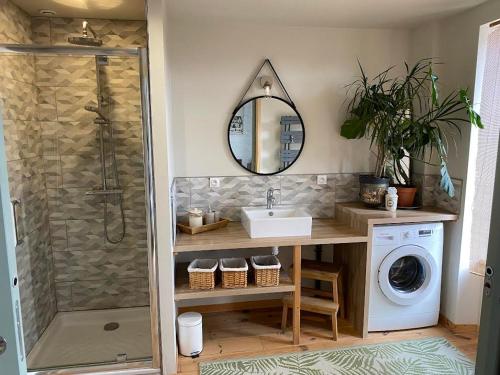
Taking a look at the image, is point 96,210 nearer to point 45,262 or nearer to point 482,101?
point 45,262

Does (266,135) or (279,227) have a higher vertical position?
(266,135)

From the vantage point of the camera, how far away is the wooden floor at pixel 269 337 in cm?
262

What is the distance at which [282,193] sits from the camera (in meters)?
3.16

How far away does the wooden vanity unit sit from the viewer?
2.50 m

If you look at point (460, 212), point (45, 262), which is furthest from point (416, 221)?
point (45, 262)

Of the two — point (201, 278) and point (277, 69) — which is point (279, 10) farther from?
point (201, 278)

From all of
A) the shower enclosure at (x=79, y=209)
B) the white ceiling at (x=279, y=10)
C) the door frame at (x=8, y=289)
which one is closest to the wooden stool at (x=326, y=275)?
the shower enclosure at (x=79, y=209)

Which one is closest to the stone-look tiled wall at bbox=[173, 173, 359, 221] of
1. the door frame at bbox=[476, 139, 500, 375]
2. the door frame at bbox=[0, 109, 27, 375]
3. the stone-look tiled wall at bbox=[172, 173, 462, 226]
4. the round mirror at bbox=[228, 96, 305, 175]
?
the stone-look tiled wall at bbox=[172, 173, 462, 226]

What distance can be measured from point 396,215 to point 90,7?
2687 millimetres

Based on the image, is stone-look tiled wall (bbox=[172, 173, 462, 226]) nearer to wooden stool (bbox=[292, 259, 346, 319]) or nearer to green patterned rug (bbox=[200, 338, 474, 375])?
wooden stool (bbox=[292, 259, 346, 319])

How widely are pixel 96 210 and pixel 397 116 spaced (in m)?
2.53

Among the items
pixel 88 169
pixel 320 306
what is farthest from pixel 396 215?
pixel 88 169

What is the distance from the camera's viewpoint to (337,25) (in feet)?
9.78

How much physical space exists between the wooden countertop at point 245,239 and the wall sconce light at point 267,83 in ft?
3.79
